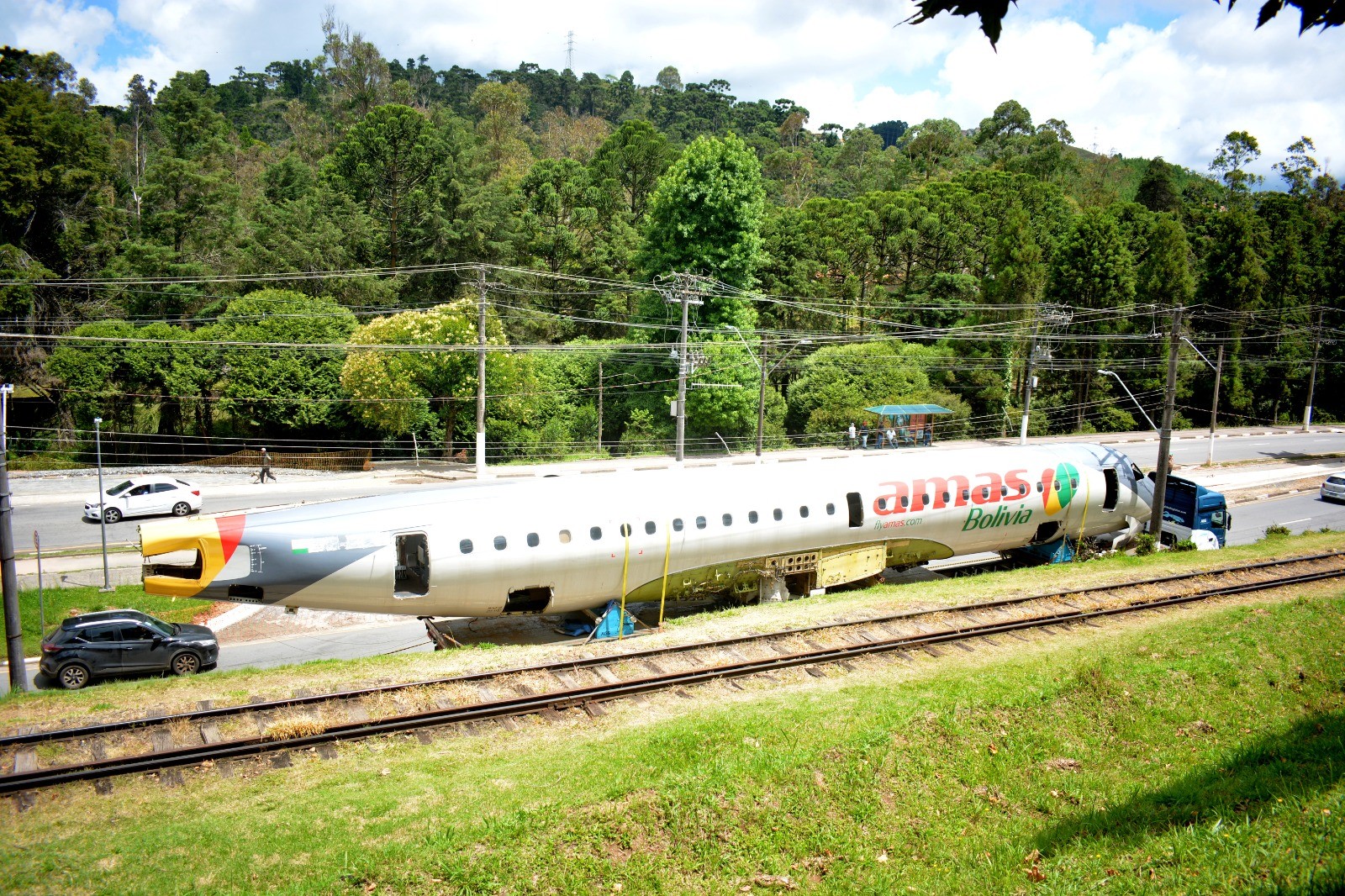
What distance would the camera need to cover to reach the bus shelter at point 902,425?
51.3 meters

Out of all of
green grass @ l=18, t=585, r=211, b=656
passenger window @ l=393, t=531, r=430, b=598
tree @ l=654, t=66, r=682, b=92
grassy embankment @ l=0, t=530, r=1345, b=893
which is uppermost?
tree @ l=654, t=66, r=682, b=92

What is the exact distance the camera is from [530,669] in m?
16.6

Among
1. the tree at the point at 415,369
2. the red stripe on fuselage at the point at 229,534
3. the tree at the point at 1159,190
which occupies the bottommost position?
the red stripe on fuselage at the point at 229,534

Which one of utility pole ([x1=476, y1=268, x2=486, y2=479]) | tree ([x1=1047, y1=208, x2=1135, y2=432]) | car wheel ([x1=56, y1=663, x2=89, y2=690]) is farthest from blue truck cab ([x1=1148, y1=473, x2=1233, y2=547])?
tree ([x1=1047, y1=208, x2=1135, y2=432])

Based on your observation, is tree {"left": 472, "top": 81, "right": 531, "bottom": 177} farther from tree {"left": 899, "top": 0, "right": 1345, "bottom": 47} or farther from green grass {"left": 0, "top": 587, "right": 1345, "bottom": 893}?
tree {"left": 899, "top": 0, "right": 1345, "bottom": 47}

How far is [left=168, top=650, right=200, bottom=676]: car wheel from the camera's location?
19703mm

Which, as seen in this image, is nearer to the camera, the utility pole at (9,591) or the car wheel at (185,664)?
the utility pole at (9,591)

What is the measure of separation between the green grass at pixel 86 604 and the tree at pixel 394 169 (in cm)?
4476

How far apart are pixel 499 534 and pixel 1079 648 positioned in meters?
12.4

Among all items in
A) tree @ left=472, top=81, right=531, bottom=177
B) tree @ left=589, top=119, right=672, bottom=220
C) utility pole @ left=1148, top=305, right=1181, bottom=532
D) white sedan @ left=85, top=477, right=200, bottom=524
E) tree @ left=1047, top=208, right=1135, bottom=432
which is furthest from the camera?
tree @ left=472, top=81, right=531, bottom=177

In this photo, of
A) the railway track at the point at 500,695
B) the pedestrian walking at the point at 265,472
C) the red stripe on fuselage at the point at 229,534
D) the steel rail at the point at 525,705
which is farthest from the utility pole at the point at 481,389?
the steel rail at the point at 525,705

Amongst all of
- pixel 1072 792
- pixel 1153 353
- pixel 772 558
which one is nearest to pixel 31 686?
pixel 772 558

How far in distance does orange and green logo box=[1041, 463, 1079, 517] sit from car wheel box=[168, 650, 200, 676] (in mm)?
22911

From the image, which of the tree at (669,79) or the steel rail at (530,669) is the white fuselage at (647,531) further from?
the tree at (669,79)
